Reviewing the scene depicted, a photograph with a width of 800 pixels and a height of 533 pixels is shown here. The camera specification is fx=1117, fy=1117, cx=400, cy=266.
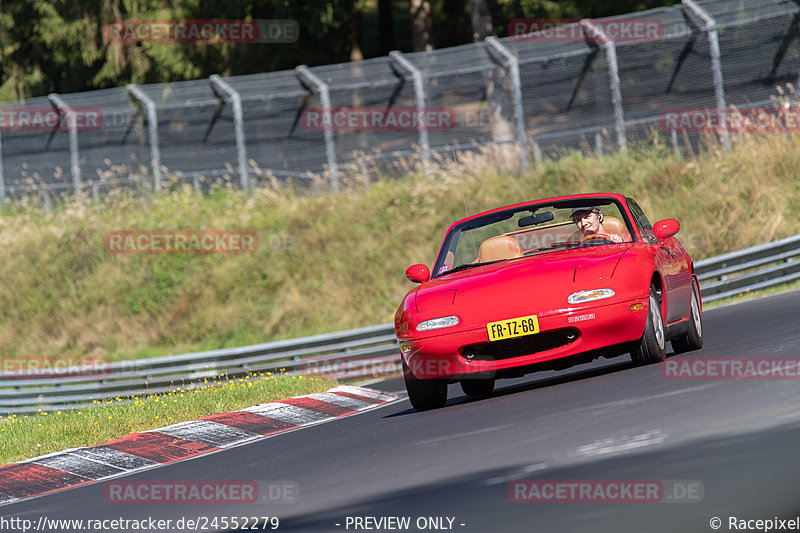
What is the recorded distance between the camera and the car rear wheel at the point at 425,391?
8344 mm

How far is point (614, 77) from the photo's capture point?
21250 mm

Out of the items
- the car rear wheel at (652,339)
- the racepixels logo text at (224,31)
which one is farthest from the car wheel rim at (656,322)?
the racepixels logo text at (224,31)

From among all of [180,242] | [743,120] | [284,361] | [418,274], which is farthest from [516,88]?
[418,274]

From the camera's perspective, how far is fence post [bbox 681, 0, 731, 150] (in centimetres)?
2056

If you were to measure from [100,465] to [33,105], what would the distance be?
57.6ft

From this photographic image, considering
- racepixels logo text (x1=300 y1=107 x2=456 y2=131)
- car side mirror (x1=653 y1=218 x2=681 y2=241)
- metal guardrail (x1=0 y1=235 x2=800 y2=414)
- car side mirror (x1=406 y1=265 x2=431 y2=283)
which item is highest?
racepixels logo text (x1=300 y1=107 x2=456 y2=131)

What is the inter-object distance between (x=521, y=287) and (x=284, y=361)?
32.3ft

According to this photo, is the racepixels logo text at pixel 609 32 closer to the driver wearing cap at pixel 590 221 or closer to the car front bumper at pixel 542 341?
the driver wearing cap at pixel 590 221

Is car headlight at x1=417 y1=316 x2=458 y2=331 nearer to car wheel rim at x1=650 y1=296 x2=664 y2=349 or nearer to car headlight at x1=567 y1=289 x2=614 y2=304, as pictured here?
car headlight at x1=567 y1=289 x2=614 y2=304

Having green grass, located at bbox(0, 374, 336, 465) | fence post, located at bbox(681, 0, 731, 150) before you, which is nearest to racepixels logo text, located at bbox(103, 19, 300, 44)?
fence post, located at bbox(681, 0, 731, 150)

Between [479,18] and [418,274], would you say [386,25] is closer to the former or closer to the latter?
[479,18]

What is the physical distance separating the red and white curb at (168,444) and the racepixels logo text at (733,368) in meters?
3.21

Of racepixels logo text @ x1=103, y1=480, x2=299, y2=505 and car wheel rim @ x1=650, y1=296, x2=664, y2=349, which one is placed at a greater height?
car wheel rim @ x1=650, y1=296, x2=664, y2=349

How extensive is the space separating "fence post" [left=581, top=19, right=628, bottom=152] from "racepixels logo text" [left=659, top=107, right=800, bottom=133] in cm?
116
